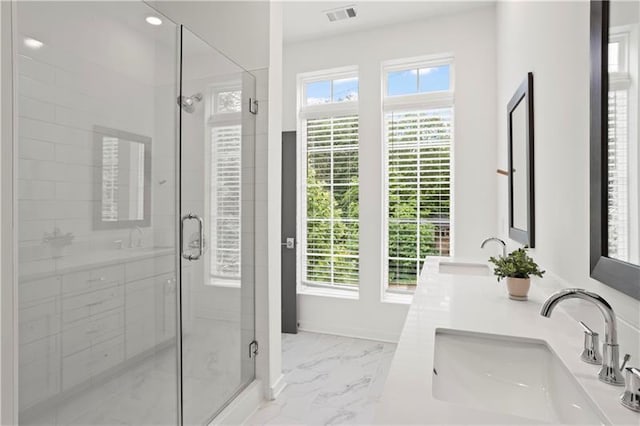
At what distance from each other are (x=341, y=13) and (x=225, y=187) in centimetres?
198

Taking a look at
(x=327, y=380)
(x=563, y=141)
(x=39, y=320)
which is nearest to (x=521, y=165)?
(x=563, y=141)

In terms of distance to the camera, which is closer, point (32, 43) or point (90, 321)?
point (32, 43)

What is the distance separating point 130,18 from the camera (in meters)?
1.68

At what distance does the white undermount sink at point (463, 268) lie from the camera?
2.34 metres

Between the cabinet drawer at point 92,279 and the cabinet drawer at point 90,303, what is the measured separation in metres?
0.02

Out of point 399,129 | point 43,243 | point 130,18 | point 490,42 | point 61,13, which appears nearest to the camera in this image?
point 43,243

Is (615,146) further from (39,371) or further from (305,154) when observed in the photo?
(305,154)

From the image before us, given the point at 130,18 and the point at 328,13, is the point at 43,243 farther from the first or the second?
the point at 328,13

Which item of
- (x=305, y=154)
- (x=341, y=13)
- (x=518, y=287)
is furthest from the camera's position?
(x=305, y=154)

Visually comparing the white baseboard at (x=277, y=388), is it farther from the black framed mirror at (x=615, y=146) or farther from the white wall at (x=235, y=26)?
the white wall at (x=235, y=26)

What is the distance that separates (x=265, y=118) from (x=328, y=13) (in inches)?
55.8

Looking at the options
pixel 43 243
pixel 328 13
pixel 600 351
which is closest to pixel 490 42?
pixel 328 13

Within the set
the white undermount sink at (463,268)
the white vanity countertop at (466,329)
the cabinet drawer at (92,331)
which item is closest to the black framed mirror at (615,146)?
the white vanity countertop at (466,329)

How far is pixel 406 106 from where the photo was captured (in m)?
3.33
